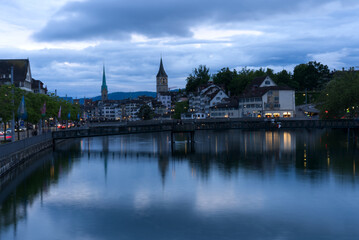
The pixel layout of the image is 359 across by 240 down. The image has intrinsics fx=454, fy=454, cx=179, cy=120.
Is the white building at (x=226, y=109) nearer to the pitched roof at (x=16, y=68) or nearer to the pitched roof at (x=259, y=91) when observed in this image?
the pitched roof at (x=259, y=91)

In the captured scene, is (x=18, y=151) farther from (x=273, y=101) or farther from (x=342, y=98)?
(x=273, y=101)

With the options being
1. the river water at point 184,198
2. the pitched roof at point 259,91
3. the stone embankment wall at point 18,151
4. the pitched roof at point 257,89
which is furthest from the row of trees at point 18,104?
the pitched roof at point 257,89

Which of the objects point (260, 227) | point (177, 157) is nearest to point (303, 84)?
point (177, 157)

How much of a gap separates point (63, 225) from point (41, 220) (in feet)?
7.11

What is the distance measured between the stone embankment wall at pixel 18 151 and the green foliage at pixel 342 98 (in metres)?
54.7

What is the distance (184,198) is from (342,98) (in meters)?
59.6

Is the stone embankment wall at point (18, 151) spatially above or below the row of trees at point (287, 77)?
below

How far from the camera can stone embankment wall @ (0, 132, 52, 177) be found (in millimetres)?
43688

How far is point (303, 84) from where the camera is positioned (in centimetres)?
18650

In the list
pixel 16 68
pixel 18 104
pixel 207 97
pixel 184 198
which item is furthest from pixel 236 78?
pixel 184 198

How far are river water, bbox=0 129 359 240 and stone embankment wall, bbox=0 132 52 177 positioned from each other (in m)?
1.32

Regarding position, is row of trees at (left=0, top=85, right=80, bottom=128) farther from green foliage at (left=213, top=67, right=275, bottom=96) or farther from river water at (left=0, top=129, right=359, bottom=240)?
green foliage at (left=213, top=67, right=275, bottom=96)

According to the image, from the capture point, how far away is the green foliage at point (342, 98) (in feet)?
283

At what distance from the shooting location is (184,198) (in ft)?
120
